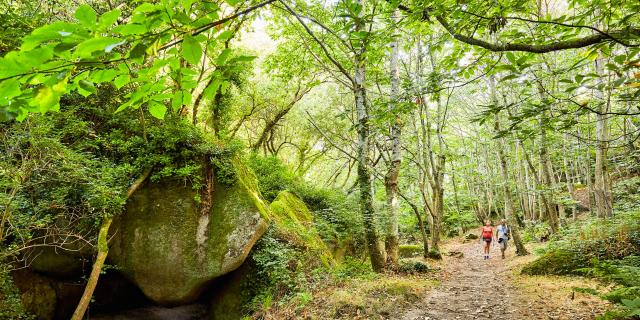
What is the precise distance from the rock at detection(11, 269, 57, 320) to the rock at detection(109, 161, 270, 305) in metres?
1.42

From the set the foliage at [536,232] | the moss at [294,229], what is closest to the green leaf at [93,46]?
the moss at [294,229]

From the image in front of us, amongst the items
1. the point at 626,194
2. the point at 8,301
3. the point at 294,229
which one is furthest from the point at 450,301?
the point at 626,194

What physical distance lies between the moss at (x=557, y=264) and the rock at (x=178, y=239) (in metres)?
7.19

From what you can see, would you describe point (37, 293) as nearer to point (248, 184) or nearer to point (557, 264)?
point (248, 184)

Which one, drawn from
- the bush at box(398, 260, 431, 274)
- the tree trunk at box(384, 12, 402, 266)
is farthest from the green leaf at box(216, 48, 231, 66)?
the bush at box(398, 260, 431, 274)

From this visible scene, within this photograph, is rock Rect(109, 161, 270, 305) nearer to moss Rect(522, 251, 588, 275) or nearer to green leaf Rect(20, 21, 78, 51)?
green leaf Rect(20, 21, 78, 51)

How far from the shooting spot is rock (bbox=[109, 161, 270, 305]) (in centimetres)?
719

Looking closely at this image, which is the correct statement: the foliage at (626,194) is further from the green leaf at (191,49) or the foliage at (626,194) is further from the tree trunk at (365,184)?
the green leaf at (191,49)

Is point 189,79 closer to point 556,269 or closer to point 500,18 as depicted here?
point 500,18

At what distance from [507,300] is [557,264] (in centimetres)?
297

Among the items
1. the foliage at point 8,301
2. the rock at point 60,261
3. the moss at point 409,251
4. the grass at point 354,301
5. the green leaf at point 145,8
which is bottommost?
the moss at point 409,251

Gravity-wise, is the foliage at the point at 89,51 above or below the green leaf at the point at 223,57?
below

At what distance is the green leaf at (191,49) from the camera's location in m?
1.11

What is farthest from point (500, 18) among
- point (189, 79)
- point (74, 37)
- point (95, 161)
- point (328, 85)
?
point (328, 85)
